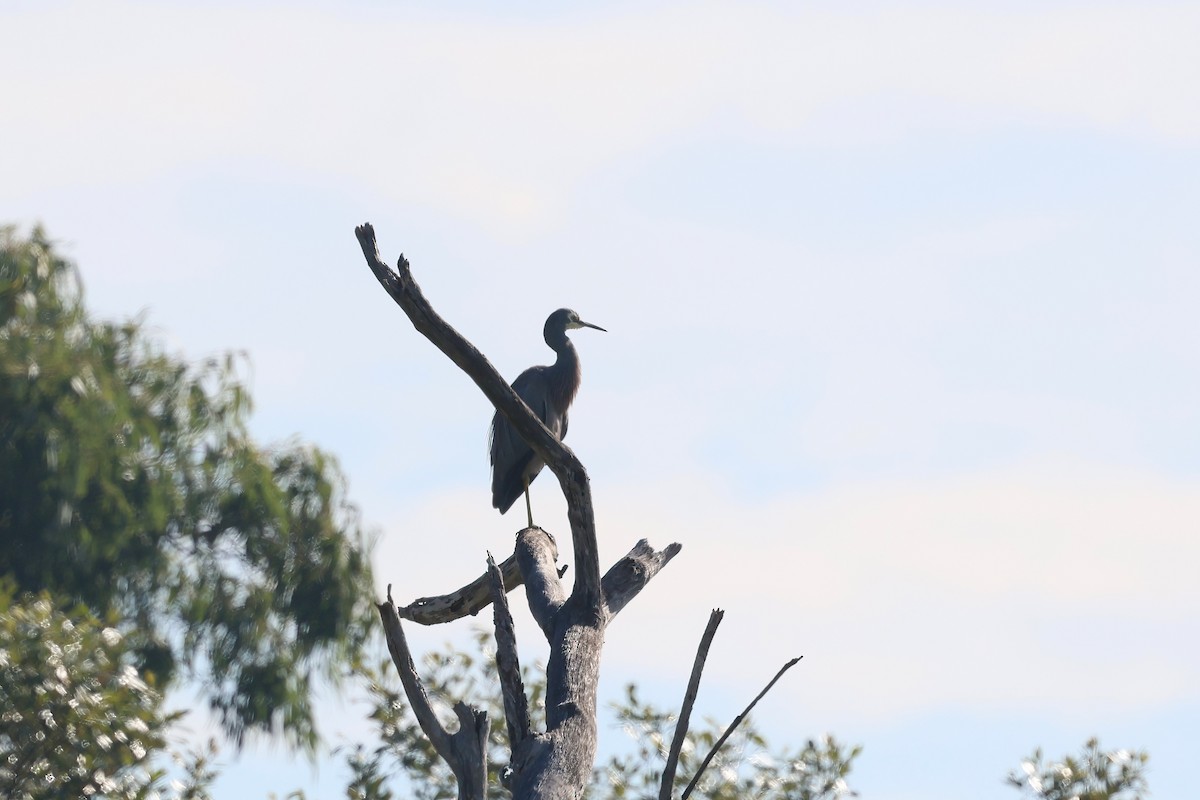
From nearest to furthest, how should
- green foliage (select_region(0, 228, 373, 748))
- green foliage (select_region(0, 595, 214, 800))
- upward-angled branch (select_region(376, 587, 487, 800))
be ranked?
upward-angled branch (select_region(376, 587, 487, 800)), green foliage (select_region(0, 595, 214, 800)), green foliage (select_region(0, 228, 373, 748))

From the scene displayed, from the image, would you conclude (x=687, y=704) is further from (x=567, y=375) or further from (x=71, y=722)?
(x=567, y=375)

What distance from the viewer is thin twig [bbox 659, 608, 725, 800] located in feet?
16.2

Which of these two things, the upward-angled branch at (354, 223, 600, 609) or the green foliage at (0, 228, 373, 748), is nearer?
the upward-angled branch at (354, 223, 600, 609)

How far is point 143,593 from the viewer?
1945 centimetres

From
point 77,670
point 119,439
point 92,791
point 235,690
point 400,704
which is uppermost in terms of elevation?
point 119,439

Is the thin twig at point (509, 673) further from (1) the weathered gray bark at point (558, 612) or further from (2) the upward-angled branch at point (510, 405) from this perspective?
(2) the upward-angled branch at point (510, 405)

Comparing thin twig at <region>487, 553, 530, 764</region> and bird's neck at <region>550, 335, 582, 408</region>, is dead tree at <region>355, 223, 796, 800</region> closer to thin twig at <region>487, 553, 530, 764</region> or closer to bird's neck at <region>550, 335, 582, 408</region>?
thin twig at <region>487, 553, 530, 764</region>

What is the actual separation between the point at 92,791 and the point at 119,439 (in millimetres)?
10956

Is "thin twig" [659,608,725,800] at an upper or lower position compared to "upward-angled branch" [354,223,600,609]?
lower

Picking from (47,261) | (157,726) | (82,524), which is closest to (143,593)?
(82,524)

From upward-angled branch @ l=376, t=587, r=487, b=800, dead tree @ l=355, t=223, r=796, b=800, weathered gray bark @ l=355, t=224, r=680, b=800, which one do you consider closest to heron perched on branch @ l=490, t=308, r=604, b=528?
weathered gray bark @ l=355, t=224, r=680, b=800

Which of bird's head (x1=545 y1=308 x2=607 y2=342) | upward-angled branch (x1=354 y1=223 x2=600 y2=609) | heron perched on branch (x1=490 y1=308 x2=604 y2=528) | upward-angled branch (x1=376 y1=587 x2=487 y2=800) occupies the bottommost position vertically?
upward-angled branch (x1=376 y1=587 x2=487 y2=800)

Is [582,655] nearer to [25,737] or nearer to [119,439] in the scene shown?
[25,737]

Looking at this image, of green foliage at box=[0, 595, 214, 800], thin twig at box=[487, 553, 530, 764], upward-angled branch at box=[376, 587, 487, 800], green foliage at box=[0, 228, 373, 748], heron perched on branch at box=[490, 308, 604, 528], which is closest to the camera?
upward-angled branch at box=[376, 587, 487, 800]
